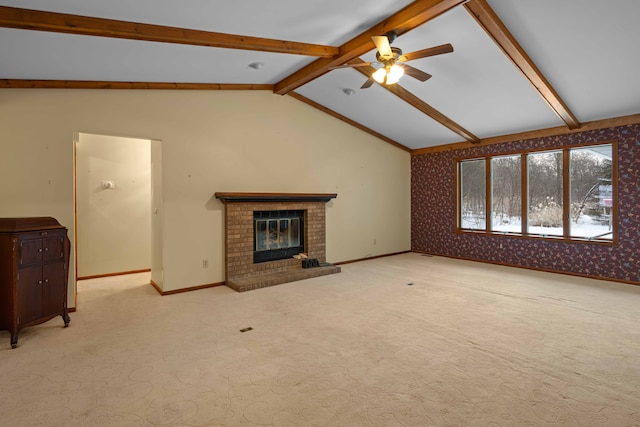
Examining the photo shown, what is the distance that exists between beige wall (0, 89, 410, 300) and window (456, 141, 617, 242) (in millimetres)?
1654

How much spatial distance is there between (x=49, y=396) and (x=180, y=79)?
12.2ft

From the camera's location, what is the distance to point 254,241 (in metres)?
5.34

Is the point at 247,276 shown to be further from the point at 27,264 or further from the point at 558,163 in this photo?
the point at 558,163

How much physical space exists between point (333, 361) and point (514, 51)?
369 centimetres

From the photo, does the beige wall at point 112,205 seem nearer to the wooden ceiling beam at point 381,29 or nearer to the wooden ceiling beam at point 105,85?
the wooden ceiling beam at point 105,85

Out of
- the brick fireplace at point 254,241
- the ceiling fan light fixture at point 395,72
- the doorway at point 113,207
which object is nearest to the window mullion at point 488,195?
the brick fireplace at point 254,241

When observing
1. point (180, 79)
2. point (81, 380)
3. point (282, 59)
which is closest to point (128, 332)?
point (81, 380)

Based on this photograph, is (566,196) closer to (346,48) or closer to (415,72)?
(415,72)

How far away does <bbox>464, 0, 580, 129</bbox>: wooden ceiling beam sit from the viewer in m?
3.12

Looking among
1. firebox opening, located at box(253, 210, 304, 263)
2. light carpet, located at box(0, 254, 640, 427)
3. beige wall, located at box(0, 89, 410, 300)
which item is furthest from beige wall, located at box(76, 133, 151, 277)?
firebox opening, located at box(253, 210, 304, 263)

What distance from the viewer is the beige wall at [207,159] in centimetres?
371

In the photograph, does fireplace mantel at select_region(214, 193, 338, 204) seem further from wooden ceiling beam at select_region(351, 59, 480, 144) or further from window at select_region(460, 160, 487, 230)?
window at select_region(460, 160, 487, 230)

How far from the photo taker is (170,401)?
84.3 inches

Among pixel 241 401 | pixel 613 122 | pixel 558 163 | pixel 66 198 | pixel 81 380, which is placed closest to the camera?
pixel 241 401
